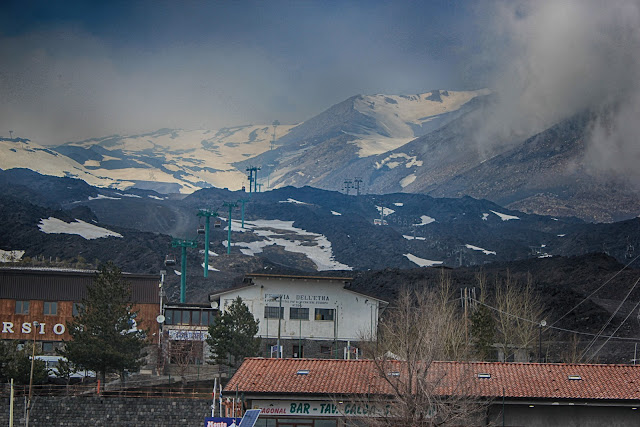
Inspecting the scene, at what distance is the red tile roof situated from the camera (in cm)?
5081

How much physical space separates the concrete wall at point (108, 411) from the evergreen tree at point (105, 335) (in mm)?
8647

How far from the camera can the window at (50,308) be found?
91500 mm

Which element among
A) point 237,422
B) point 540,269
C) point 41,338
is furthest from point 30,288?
point 540,269

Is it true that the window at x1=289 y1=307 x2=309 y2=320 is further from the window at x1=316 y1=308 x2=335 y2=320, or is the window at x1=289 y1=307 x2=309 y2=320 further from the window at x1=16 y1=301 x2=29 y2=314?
the window at x1=16 y1=301 x2=29 y2=314

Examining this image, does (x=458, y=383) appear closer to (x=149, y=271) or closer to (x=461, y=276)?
(x=461, y=276)

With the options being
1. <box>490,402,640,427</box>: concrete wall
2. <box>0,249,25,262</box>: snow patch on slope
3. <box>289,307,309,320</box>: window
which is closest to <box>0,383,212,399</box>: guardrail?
<box>490,402,640,427</box>: concrete wall

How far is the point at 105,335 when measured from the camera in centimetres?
7631

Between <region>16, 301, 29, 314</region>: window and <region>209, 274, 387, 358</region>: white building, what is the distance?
15793 millimetres

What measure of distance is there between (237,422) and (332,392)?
9205 millimetres

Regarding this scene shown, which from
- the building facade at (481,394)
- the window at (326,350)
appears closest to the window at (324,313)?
the window at (326,350)

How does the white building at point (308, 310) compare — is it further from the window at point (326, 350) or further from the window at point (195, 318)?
the window at point (195, 318)

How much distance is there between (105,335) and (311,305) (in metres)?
24.5

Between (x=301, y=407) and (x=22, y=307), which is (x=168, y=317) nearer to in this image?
(x=22, y=307)

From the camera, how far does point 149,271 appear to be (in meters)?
190
